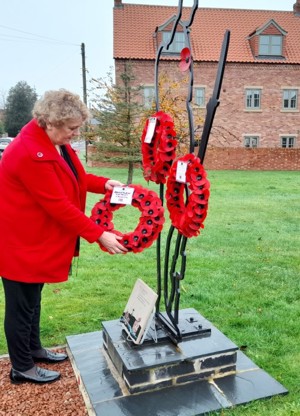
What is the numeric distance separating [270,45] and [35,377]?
81.7 ft

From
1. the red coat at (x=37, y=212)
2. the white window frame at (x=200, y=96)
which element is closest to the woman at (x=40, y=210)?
the red coat at (x=37, y=212)

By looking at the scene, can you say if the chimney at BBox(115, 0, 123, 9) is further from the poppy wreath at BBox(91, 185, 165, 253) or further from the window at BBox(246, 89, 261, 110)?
the poppy wreath at BBox(91, 185, 165, 253)

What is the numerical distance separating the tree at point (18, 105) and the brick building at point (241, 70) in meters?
15.9

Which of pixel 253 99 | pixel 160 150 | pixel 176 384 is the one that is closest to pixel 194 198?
pixel 160 150

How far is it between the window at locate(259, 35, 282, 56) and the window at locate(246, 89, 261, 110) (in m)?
2.14

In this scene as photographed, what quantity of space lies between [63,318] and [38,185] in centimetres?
187

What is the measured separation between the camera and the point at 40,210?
250cm

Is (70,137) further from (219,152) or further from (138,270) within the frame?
(219,152)

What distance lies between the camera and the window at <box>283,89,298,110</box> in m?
24.6

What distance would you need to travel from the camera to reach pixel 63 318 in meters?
3.86

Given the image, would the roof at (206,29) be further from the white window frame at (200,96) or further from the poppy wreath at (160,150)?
the poppy wreath at (160,150)

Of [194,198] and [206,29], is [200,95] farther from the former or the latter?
[194,198]

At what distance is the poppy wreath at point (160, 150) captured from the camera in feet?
9.03

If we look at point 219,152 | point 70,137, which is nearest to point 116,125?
point 219,152
